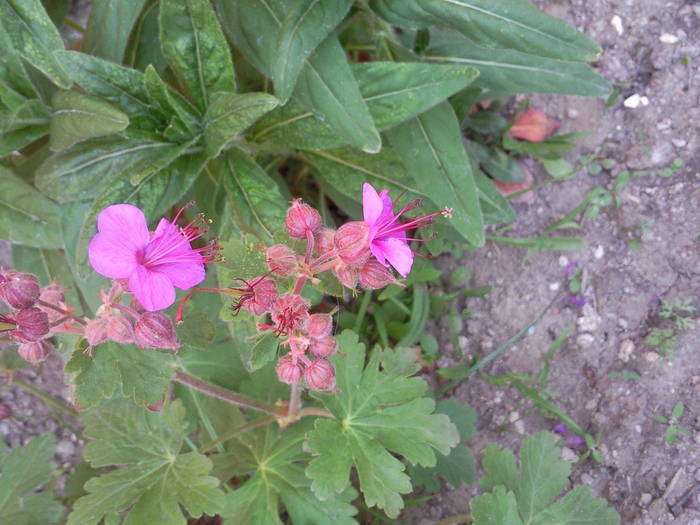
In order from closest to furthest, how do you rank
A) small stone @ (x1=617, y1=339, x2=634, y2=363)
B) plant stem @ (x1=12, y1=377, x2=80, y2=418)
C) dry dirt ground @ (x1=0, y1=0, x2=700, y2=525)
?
plant stem @ (x1=12, y1=377, x2=80, y2=418), dry dirt ground @ (x1=0, y1=0, x2=700, y2=525), small stone @ (x1=617, y1=339, x2=634, y2=363)

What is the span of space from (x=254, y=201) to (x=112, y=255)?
76 cm

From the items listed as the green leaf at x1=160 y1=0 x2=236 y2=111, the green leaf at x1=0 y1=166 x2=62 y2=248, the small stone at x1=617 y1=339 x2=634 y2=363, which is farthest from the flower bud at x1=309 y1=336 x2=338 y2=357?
the small stone at x1=617 y1=339 x2=634 y2=363

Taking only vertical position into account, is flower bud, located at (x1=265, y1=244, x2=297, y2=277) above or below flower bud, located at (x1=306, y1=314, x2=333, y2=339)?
above

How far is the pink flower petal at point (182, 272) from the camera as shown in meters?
1.57

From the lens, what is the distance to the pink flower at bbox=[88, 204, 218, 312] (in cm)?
144

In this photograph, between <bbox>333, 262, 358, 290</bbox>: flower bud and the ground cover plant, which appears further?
the ground cover plant

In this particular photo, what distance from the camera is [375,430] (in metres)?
2.13

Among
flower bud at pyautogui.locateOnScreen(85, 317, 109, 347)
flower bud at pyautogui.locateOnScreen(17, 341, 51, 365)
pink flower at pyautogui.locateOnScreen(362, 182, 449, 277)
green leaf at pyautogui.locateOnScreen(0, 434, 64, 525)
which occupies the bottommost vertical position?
green leaf at pyautogui.locateOnScreen(0, 434, 64, 525)

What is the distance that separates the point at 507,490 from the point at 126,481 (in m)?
1.23

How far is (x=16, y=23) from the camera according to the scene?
6.73 ft

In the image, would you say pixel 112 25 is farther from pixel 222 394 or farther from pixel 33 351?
pixel 222 394

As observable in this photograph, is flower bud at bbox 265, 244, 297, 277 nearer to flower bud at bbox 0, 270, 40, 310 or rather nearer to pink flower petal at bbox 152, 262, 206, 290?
pink flower petal at bbox 152, 262, 206, 290

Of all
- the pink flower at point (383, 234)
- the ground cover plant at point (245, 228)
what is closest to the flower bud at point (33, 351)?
the ground cover plant at point (245, 228)

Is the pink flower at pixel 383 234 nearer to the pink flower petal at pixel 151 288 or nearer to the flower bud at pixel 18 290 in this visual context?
the pink flower petal at pixel 151 288
